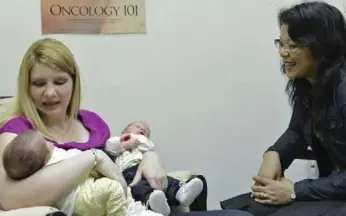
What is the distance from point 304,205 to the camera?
5.98ft

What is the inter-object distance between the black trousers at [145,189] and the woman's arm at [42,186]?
28 cm

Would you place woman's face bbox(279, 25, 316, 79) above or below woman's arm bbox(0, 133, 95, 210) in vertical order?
above

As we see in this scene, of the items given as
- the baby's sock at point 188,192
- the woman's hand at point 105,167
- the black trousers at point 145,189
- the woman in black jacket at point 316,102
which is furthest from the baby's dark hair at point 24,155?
the woman in black jacket at point 316,102

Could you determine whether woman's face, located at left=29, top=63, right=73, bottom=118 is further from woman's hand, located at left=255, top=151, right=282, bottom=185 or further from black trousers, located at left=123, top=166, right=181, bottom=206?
woman's hand, located at left=255, top=151, right=282, bottom=185

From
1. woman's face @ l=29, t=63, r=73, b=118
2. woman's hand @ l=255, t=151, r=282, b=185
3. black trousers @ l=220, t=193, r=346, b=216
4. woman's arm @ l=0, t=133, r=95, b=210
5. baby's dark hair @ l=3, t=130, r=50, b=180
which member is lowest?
black trousers @ l=220, t=193, r=346, b=216

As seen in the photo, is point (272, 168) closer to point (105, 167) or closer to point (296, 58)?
point (296, 58)

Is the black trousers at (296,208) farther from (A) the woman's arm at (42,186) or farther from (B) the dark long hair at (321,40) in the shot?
(A) the woman's arm at (42,186)

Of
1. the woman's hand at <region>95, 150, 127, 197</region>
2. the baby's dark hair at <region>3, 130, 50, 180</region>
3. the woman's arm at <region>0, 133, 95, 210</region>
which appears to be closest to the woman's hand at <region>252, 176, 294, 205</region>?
the woman's hand at <region>95, 150, 127, 197</region>

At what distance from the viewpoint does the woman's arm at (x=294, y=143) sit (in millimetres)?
2133

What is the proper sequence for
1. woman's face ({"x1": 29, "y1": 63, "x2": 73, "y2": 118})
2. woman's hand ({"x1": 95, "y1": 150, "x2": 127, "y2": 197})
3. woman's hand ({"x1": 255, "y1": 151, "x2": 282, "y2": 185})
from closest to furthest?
woman's hand ({"x1": 95, "y1": 150, "x2": 127, "y2": 197}), woman's face ({"x1": 29, "y1": 63, "x2": 73, "y2": 118}), woman's hand ({"x1": 255, "y1": 151, "x2": 282, "y2": 185})

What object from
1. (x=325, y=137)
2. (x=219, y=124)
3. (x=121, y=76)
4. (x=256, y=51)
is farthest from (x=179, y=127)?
(x=325, y=137)

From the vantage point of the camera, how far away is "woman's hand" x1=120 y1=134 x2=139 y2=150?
2.05m

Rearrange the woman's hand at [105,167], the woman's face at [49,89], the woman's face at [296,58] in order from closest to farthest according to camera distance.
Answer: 1. the woman's hand at [105,167]
2. the woman's face at [49,89]
3. the woman's face at [296,58]

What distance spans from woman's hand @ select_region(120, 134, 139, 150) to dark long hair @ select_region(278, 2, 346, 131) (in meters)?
0.68
